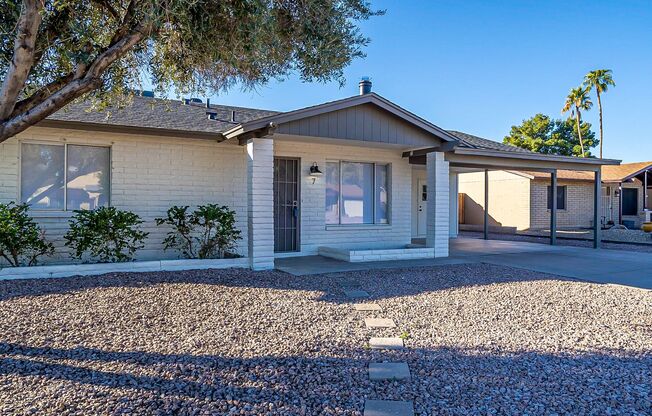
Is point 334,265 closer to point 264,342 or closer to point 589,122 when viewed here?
point 264,342

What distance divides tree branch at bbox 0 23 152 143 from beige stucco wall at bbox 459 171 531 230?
19761 millimetres

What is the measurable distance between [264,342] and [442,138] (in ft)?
24.3

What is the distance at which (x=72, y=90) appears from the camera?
405cm

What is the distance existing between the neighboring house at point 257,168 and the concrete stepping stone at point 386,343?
14.8ft

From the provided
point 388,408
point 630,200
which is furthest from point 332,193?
point 630,200

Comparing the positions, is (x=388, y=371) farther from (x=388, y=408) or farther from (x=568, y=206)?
(x=568, y=206)

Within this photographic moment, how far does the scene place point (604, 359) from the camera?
4.25 m

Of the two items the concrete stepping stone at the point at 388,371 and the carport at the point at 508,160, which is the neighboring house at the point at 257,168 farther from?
the concrete stepping stone at the point at 388,371

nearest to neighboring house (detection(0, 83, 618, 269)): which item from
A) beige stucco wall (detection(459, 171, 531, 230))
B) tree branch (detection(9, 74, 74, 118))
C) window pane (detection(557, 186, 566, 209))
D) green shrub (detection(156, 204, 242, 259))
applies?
green shrub (detection(156, 204, 242, 259))

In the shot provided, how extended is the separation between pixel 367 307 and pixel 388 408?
282 centimetres

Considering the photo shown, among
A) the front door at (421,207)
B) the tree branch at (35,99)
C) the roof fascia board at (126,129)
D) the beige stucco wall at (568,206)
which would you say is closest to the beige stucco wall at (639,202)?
the beige stucco wall at (568,206)

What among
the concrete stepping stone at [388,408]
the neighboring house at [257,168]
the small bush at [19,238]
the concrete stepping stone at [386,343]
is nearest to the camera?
the concrete stepping stone at [388,408]

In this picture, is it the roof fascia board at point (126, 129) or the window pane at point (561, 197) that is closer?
the roof fascia board at point (126, 129)

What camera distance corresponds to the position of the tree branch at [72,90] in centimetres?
383
